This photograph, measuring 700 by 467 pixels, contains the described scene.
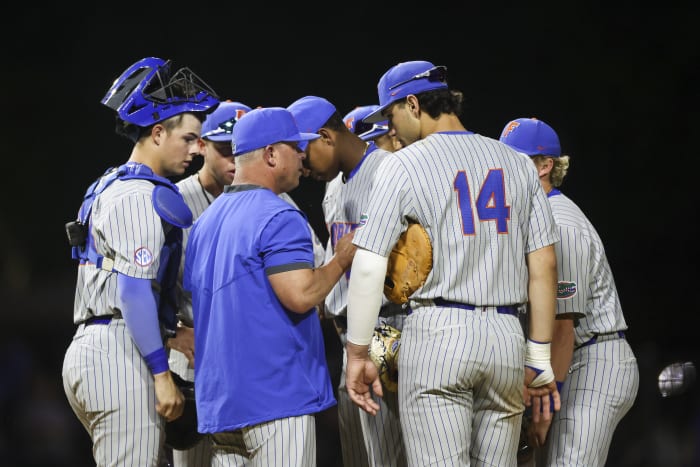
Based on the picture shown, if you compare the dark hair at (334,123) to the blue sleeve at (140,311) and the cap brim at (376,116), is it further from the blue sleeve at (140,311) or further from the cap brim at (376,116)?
the blue sleeve at (140,311)

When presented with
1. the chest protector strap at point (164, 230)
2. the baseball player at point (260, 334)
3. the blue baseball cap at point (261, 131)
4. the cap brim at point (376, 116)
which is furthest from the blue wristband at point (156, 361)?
the cap brim at point (376, 116)

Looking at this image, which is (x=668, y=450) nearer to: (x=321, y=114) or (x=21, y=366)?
(x=321, y=114)

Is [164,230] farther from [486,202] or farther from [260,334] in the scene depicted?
[486,202]

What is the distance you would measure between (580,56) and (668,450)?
12.0 ft

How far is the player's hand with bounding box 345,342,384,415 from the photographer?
9.20ft

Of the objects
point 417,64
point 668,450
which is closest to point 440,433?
point 417,64

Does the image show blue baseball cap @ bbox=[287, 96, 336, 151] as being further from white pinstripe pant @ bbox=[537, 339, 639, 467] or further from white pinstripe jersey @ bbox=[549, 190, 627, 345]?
white pinstripe pant @ bbox=[537, 339, 639, 467]

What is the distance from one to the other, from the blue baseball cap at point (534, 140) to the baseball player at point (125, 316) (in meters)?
1.49

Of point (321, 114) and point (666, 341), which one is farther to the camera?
point (666, 341)

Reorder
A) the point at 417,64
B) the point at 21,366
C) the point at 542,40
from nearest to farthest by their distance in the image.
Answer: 1. the point at 417,64
2. the point at 21,366
3. the point at 542,40

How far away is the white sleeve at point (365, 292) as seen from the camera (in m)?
2.77

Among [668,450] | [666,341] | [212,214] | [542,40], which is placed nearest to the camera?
[212,214]

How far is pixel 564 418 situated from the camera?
3395 mm

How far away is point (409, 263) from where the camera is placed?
2.78 meters
